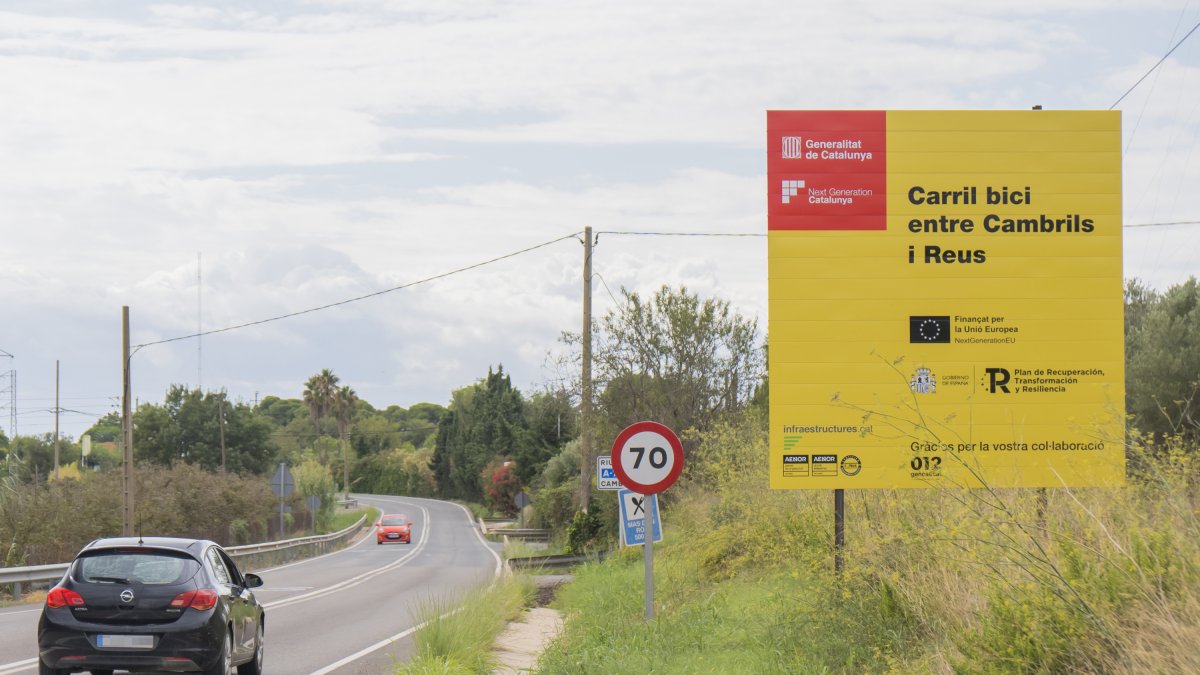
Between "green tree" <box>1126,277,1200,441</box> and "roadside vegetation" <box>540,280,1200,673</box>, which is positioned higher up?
"green tree" <box>1126,277,1200,441</box>

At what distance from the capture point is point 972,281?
1360 cm

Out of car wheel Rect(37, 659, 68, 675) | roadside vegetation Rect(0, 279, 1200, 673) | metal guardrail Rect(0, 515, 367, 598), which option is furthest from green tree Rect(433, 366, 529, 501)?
car wheel Rect(37, 659, 68, 675)

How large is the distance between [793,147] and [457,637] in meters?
Result: 6.43

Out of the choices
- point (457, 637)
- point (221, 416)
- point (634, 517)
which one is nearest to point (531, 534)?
point (221, 416)

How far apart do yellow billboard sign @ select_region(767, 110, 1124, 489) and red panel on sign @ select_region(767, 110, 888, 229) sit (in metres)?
0.02

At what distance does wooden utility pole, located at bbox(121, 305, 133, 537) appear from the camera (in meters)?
35.5

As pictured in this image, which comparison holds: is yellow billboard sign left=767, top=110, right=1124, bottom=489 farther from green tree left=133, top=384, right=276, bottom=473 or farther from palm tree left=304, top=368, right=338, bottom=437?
palm tree left=304, top=368, right=338, bottom=437

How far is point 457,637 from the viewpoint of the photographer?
43.8ft

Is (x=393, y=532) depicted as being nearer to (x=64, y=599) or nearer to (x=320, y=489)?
(x=320, y=489)

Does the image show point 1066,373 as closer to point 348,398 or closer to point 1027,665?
point 1027,665

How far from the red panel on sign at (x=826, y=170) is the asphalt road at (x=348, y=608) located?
20.6 ft

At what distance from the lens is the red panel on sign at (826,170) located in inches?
539

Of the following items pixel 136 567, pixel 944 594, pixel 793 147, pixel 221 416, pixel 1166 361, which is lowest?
pixel 221 416

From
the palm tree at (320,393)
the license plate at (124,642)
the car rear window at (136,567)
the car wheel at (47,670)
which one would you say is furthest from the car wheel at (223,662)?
the palm tree at (320,393)
